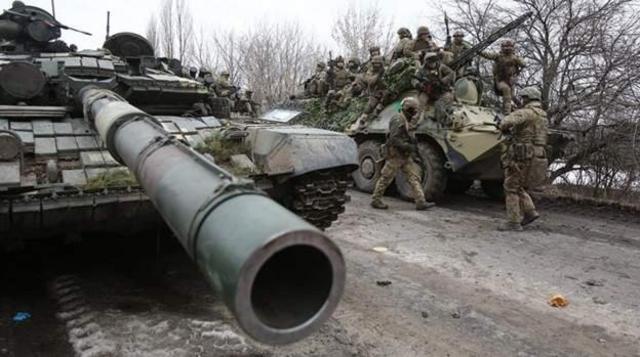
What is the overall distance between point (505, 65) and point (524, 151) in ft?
9.33

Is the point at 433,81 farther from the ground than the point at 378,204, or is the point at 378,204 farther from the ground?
the point at 433,81

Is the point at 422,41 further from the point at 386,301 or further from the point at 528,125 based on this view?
the point at 386,301

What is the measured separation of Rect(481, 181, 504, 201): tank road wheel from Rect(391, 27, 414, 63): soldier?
8.73 feet

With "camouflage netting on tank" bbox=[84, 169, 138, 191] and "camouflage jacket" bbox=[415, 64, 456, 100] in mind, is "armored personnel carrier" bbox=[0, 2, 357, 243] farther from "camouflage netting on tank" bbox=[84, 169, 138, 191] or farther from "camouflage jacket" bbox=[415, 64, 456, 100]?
"camouflage jacket" bbox=[415, 64, 456, 100]

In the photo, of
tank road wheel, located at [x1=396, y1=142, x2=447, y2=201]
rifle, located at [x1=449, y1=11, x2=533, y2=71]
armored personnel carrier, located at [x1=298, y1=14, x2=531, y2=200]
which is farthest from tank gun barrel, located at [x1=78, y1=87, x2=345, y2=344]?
rifle, located at [x1=449, y1=11, x2=533, y2=71]

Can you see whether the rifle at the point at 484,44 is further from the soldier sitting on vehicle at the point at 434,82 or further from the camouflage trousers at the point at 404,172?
the camouflage trousers at the point at 404,172

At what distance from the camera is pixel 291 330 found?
176 cm

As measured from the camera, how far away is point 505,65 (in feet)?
31.5

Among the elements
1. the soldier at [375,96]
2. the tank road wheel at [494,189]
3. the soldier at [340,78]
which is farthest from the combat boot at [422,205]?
the soldier at [340,78]

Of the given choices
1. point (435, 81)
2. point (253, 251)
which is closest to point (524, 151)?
point (435, 81)

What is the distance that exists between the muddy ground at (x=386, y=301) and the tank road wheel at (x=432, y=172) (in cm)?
219

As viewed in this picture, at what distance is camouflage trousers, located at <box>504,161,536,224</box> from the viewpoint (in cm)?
736

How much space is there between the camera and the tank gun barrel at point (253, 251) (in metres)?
1.63

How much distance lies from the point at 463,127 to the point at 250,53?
19.9 m
